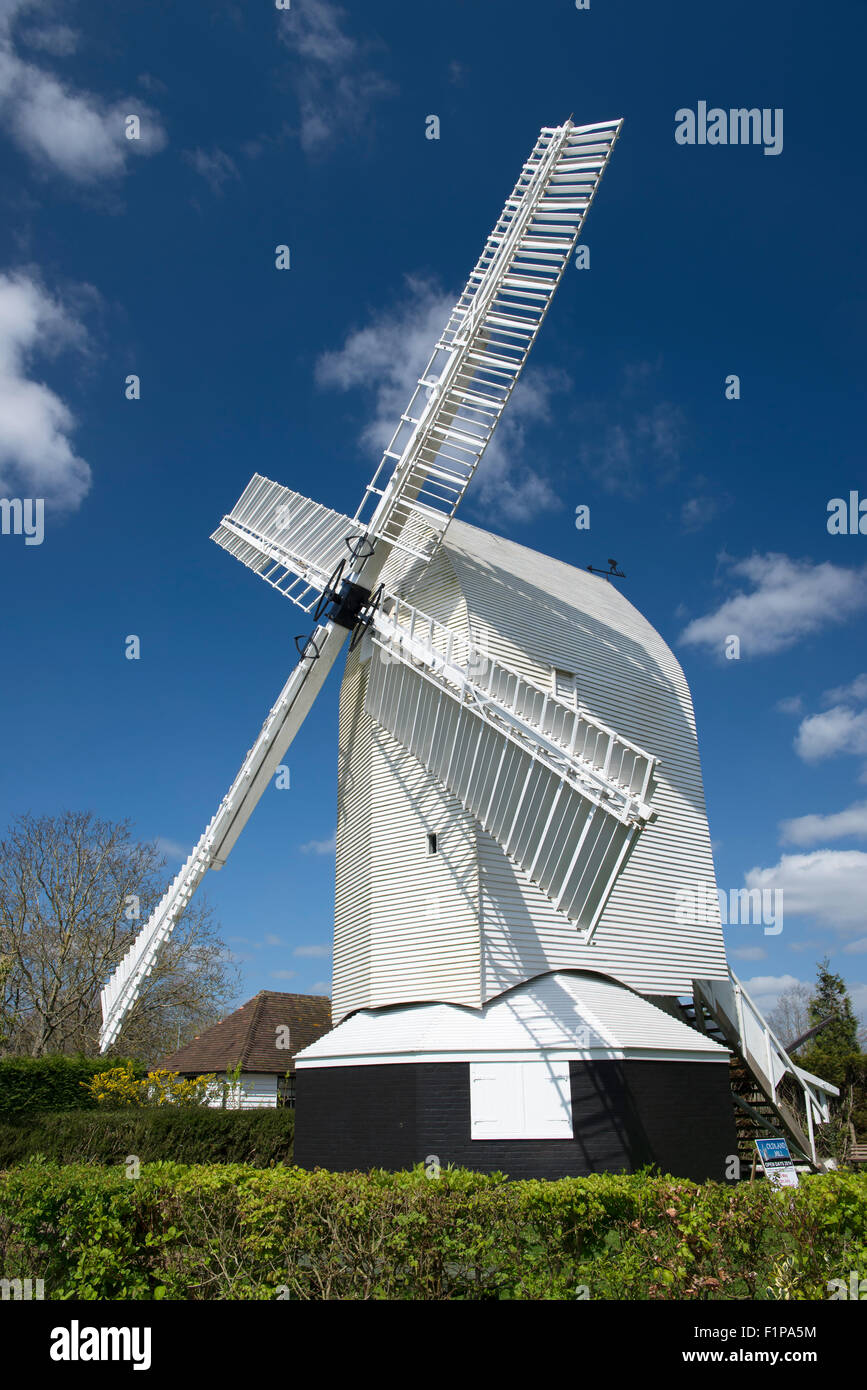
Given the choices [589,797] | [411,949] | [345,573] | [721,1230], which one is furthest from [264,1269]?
[345,573]

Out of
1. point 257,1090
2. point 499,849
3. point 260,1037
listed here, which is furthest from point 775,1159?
point 260,1037

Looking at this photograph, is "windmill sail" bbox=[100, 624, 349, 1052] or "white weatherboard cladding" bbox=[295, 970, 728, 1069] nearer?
"white weatherboard cladding" bbox=[295, 970, 728, 1069]

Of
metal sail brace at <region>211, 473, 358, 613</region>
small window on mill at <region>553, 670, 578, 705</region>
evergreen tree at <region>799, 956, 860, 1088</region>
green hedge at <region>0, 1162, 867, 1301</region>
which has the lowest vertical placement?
evergreen tree at <region>799, 956, 860, 1088</region>

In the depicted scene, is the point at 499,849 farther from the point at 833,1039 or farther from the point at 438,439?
the point at 833,1039

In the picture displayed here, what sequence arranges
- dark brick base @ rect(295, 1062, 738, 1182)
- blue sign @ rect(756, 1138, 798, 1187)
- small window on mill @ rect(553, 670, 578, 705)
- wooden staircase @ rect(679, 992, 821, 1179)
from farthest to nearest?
1. wooden staircase @ rect(679, 992, 821, 1179)
2. small window on mill @ rect(553, 670, 578, 705)
3. dark brick base @ rect(295, 1062, 738, 1182)
4. blue sign @ rect(756, 1138, 798, 1187)

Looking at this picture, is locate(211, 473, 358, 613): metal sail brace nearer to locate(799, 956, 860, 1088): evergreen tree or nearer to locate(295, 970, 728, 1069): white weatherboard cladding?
locate(295, 970, 728, 1069): white weatherboard cladding

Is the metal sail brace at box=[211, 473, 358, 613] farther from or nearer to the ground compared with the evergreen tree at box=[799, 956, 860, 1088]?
farther from the ground

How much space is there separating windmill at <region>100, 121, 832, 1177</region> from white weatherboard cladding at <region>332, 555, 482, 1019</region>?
4cm

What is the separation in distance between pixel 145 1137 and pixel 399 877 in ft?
24.0

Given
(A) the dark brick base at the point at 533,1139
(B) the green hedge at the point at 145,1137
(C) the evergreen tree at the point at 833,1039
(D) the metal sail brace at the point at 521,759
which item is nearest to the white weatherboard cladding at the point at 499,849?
(D) the metal sail brace at the point at 521,759

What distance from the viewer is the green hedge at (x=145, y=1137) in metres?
16.0

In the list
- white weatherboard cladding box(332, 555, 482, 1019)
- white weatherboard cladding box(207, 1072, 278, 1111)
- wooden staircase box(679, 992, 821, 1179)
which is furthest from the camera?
white weatherboard cladding box(207, 1072, 278, 1111)

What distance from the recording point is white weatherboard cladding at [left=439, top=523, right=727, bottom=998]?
13680mm

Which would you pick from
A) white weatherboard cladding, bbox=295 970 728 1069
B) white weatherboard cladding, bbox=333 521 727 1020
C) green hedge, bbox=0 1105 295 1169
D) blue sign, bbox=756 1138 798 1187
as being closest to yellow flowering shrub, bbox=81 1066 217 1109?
green hedge, bbox=0 1105 295 1169
